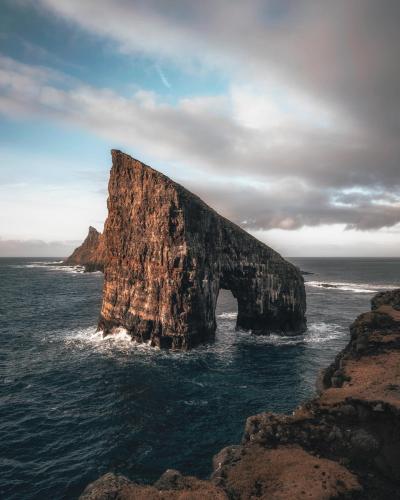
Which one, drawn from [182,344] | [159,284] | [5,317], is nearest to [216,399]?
[182,344]

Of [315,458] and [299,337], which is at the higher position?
[315,458]

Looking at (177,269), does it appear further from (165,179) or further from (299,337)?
(299,337)

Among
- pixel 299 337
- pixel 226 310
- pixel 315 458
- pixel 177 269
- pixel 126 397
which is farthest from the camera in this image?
pixel 226 310

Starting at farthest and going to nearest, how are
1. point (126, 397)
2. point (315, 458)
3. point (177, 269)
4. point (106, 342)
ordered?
1. point (106, 342)
2. point (177, 269)
3. point (126, 397)
4. point (315, 458)

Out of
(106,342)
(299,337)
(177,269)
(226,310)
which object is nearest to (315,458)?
(177,269)

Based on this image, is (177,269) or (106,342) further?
(106,342)

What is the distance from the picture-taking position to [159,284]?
5288 centimetres

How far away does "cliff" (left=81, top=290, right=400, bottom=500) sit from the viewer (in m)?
15.4

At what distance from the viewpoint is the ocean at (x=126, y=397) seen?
2417 centimetres

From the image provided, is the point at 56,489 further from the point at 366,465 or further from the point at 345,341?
the point at 345,341

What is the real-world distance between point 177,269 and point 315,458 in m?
36.1

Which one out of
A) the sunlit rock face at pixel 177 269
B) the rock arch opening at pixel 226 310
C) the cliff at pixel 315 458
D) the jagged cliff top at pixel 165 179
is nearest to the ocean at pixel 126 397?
the sunlit rock face at pixel 177 269

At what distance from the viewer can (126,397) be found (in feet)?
114

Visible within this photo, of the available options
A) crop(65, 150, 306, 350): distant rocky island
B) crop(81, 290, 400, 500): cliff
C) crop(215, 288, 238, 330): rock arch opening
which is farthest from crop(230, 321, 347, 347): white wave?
crop(81, 290, 400, 500): cliff
